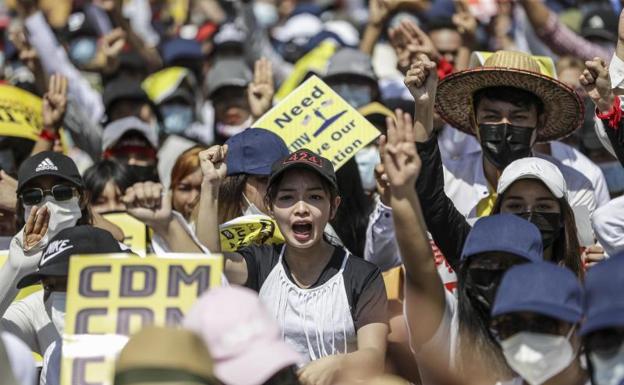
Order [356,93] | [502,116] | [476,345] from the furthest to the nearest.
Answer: [356,93] → [502,116] → [476,345]

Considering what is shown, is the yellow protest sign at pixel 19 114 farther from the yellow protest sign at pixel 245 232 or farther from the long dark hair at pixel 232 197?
the yellow protest sign at pixel 245 232

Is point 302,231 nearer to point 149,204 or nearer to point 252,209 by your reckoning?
point 149,204

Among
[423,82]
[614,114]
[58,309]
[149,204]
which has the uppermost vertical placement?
[423,82]

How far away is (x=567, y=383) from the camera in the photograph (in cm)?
488

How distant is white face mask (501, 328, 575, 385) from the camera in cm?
468

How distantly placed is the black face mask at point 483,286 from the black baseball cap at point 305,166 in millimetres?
963

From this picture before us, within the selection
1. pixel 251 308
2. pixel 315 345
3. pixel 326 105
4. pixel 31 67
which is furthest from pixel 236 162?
pixel 31 67

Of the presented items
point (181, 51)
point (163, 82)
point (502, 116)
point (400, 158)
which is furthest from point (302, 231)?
point (181, 51)

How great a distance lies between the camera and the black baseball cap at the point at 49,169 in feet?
22.5

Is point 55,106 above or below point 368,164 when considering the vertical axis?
above

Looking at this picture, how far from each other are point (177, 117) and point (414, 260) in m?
5.72

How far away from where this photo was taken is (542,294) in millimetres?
4648

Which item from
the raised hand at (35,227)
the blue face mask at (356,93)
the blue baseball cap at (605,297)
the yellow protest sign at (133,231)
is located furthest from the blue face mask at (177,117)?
the blue baseball cap at (605,297)

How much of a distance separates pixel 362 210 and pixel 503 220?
228 cm
